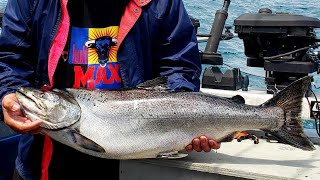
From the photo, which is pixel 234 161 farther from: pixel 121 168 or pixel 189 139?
pixel 121 168

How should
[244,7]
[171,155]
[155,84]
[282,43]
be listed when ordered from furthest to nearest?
[244,7], [282,43], [171,155], [155,84]

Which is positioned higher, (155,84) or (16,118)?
(155,84)

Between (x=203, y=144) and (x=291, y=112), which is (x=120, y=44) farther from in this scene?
(x=291, y=112)

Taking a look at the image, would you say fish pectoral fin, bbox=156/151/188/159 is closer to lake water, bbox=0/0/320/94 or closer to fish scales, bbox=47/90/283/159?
fish scales, bbox=47/90/283/159

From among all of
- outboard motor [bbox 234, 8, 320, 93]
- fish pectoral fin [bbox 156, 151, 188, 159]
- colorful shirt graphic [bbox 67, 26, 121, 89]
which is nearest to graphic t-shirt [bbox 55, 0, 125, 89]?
colorful shirt graphic [bbox 67, 26, 121, 89]

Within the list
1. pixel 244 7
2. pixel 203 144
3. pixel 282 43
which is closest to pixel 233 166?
pixel 203 144

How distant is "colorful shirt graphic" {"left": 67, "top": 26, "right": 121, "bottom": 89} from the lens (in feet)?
8.25

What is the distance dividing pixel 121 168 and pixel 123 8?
2.92ft

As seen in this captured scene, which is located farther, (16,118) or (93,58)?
(93,58)

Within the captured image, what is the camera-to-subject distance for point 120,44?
2518mm

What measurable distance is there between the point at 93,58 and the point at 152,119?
1.31 feet

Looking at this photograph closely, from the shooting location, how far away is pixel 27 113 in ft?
7.64

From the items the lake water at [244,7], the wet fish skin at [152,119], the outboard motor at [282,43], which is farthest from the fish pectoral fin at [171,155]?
the lake water at [244,7]

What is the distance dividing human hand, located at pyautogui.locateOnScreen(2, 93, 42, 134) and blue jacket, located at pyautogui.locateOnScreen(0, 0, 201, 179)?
89 millimetres
